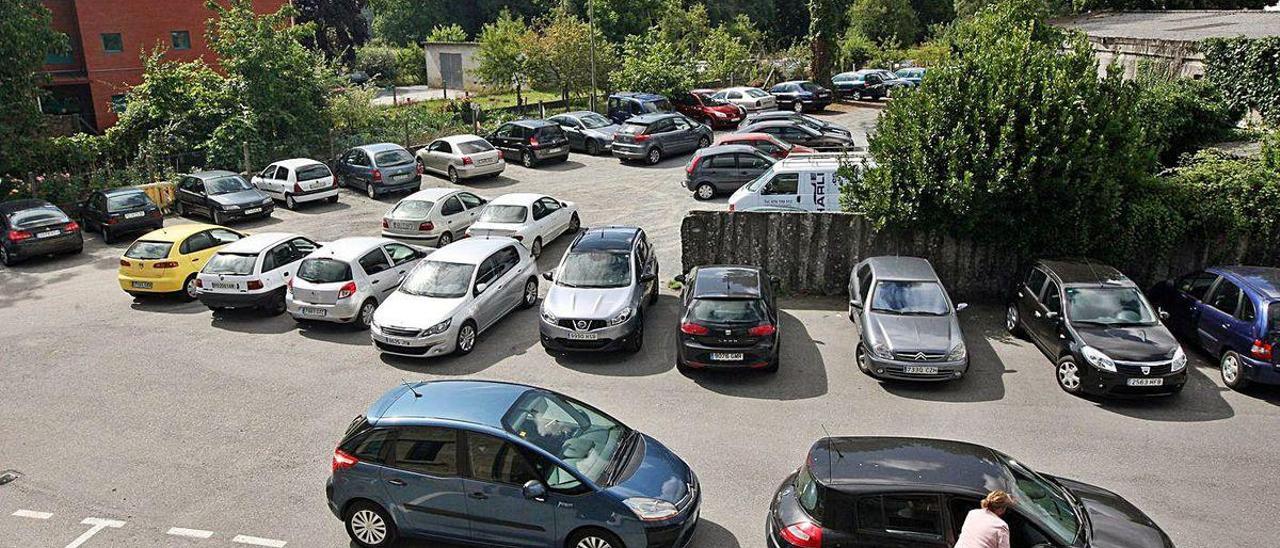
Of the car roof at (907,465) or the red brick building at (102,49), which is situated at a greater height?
the red brick building at (102,49)

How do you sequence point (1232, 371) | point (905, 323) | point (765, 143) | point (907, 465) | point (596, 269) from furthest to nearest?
1. point (765, 143)
2. point (596, 269)
3. point (905, 323)
4. point (1232, 371)
5. point (907, 465)

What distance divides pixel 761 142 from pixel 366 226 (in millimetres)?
11322

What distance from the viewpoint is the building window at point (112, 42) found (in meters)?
38.8

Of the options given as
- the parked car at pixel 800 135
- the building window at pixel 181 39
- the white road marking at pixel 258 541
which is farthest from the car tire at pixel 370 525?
the building window at pixel 181 39

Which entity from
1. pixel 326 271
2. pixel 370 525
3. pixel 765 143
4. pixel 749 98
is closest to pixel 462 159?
pixel 765 143

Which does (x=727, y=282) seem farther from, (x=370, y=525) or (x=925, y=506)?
(x=370, y=525)

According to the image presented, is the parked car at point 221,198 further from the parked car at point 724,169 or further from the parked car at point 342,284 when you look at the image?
the parked car at point 724,169

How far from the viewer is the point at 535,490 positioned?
7844mm

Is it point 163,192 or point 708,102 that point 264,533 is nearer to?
point 163,192

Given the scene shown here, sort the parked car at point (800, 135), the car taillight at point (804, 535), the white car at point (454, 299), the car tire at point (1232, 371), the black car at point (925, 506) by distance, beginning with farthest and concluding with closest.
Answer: the parked car at point (800, 135) → the white car at point (454, 299) → the car tire at point (1232, 371) → the car taillight at point (804, 535) → the black car at point (925, 506)

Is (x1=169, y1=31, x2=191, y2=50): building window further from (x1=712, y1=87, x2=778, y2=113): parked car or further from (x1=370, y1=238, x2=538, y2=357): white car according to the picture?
(x1=370, y1=238, x2=538, y2=357): white car

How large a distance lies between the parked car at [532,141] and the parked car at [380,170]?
4306 millimetres

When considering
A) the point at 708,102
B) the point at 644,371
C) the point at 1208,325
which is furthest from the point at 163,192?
the point at 1208,325

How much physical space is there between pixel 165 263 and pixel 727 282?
36.5ft
